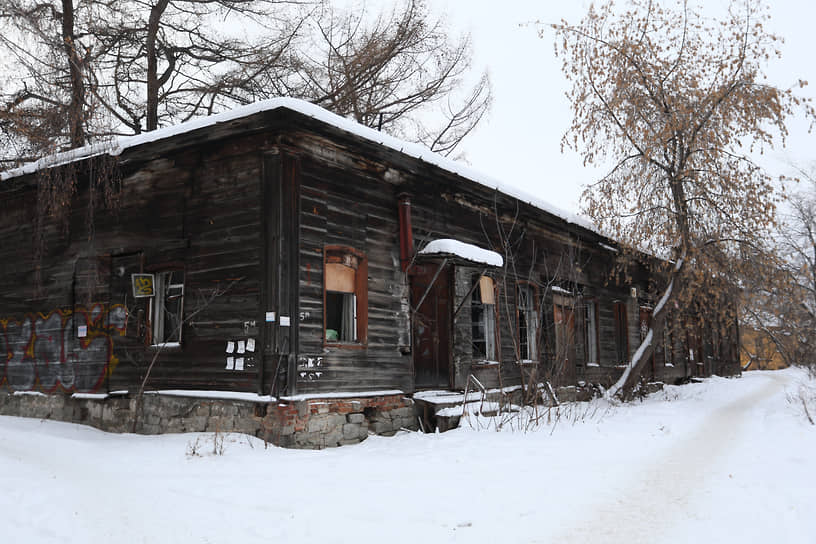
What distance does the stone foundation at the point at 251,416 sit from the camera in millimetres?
8680

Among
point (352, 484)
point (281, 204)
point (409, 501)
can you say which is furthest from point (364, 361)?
→ point (409, 501)

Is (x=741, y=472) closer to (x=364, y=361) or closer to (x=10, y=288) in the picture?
(x=364, y=361)

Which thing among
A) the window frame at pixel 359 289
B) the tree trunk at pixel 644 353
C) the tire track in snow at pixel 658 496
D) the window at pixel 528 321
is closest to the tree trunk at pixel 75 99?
the window frame at pixel 359 289

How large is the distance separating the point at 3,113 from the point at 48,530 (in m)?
8.08

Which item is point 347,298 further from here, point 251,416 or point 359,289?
point 251,416

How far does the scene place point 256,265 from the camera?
9.16 meters

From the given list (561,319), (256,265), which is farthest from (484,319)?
(256,265)

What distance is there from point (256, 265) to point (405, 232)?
9.67 feet

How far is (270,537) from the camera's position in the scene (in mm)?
4875

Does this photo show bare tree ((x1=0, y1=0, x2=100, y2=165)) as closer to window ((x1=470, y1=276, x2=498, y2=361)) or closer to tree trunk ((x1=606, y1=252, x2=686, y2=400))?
window ((x1=470, y1=276, x2=498, y2=361))

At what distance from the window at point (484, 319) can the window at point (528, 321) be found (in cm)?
170

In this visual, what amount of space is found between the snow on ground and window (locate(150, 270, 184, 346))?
161 cm

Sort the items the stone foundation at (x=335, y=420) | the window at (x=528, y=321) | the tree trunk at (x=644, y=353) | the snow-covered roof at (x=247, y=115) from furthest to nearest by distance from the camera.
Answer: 1. the tree trunk at (x=644, y=353)
2. the window at (x=528, y=321)
3. the snow-covered roof at (x=247, y=115)
4. the stone foundation at (x=335, y=420)

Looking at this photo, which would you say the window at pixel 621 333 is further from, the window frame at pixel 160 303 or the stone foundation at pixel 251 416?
the window frame at pixel 160 303
